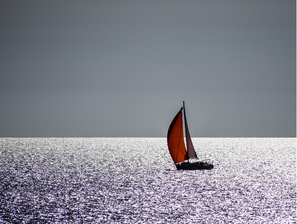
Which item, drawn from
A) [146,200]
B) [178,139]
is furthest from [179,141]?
[146,200]

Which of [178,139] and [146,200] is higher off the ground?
[178,139]

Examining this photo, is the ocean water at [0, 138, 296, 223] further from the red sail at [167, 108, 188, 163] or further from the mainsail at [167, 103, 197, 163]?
the red sail at [167, 108, 188, 163]

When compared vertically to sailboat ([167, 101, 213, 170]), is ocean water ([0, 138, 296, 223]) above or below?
below

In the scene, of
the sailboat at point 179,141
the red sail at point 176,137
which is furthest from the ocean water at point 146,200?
the red sail at point 176,137

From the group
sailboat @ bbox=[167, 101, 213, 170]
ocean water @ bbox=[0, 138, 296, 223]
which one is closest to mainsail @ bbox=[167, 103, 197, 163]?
sailboat @ bbox=[167, 101, 213, 170]

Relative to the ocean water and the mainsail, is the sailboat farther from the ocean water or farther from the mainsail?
the ocean water

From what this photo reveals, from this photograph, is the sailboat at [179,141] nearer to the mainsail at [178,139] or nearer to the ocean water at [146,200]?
the mainsail at [178,139]

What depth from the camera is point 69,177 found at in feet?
197

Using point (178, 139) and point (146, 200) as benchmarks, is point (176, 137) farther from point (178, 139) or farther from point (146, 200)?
point (146, 200)

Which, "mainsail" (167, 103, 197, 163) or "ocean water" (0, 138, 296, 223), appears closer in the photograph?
"ocean water" (0, 138, 296, 223)

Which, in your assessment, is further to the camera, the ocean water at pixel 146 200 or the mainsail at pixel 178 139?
the mainsail at pixel 178 139

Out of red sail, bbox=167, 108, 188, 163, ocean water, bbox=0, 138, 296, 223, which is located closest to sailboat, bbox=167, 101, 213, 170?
red sail, bbox=167, 108, 188, 163

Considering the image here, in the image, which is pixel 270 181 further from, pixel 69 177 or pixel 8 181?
pixel 8 181

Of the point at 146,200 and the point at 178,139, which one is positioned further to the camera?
the point at 178,139
